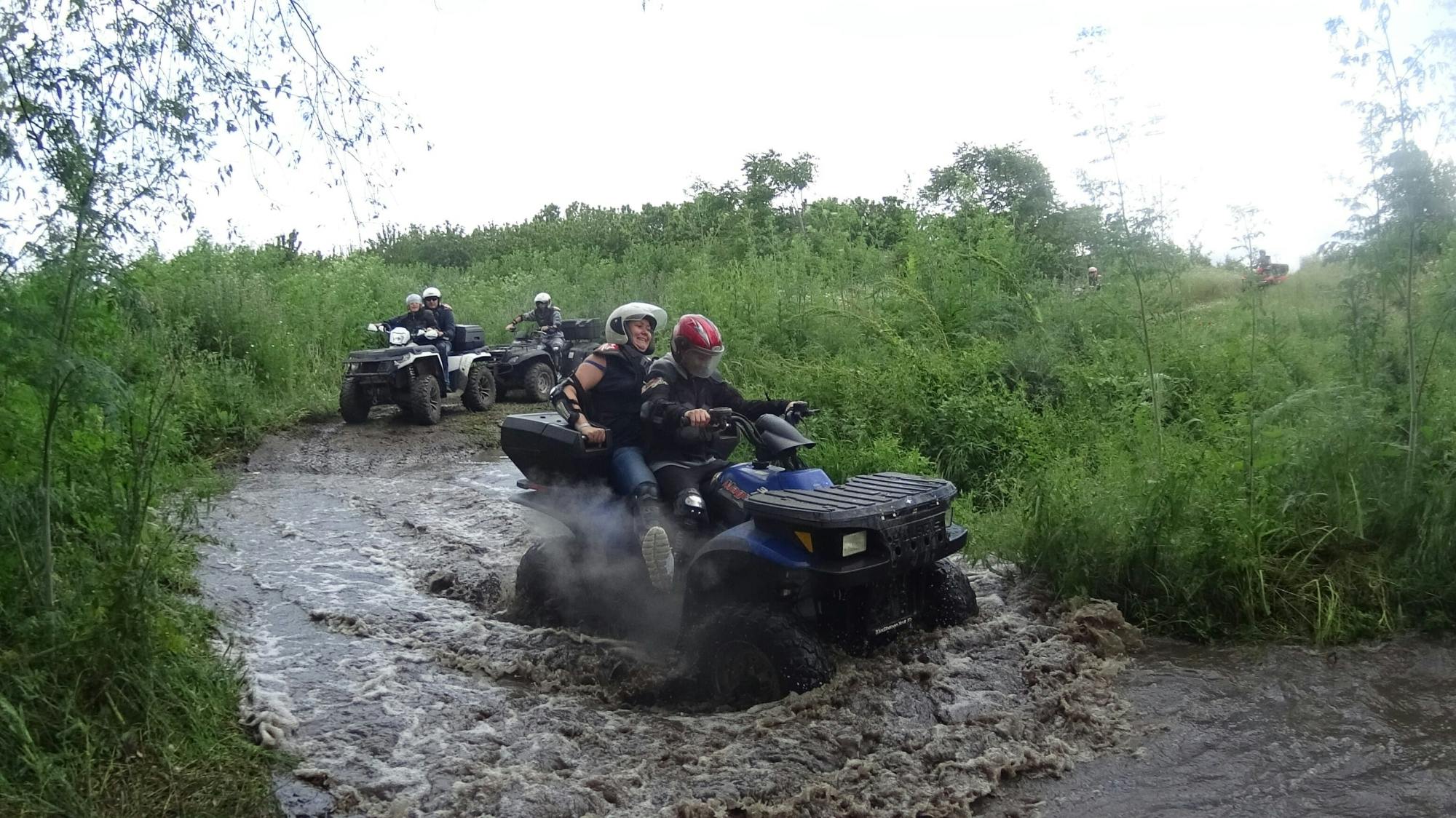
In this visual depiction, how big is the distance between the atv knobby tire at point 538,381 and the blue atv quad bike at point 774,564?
11446 mm

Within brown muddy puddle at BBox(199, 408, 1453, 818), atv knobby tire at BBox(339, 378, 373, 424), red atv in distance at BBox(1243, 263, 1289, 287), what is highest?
red atv in distance at BBox(1243, 263, 1289, 287)

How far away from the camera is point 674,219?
104 ft

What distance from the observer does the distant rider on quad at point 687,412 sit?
579cm

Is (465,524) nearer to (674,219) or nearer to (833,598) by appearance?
(833,598)

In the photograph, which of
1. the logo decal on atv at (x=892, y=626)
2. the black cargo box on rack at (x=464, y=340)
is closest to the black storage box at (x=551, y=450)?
the logo decal on atv at (x=892, y=626)

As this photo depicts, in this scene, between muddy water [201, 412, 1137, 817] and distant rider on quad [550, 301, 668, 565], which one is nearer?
muddy water [201, 412, 1137, 817]

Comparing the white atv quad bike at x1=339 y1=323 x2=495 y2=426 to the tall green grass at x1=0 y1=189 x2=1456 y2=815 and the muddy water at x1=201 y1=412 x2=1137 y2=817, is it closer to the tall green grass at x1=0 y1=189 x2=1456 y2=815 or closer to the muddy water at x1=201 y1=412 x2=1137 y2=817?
the tall green grass at x1=0 y1=189 x2=1456 y2=815

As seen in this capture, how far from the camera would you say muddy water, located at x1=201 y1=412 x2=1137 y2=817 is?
457 cm

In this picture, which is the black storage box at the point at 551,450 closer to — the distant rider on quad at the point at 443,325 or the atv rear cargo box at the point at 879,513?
the atv rear cargo box at the point at 879,513

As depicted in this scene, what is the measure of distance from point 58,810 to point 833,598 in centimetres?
317

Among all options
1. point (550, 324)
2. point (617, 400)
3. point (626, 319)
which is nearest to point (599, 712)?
point (617, 400)

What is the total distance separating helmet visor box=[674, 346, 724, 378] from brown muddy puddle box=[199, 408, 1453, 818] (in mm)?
1479

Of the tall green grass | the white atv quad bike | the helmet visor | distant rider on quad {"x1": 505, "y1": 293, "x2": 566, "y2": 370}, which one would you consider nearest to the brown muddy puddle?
the tall green grass

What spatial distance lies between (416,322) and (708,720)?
41.0 ft
